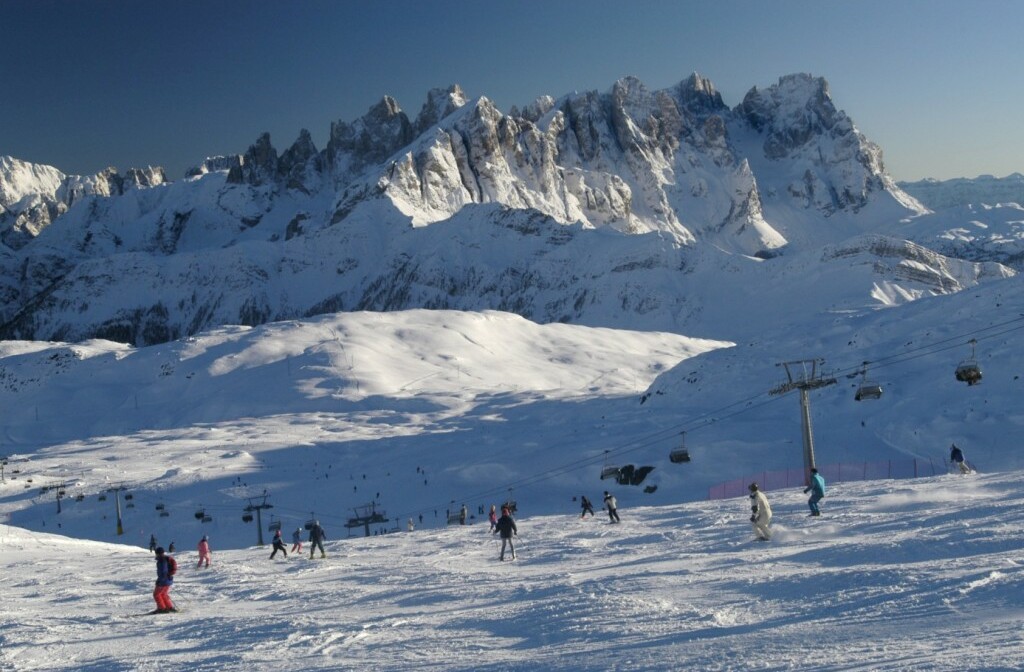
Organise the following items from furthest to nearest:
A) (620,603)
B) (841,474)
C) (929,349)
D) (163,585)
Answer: (929,349) → (841,474) → (163,585) → (620,603)

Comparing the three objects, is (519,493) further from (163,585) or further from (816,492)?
(163,585)

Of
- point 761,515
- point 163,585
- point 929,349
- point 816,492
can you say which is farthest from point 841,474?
point 163,585

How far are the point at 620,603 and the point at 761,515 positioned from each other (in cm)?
629

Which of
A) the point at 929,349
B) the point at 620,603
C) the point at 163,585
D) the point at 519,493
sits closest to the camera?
the point at 620,603

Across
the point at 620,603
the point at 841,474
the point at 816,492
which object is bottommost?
the point at 620,603

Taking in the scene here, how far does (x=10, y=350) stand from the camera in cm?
14100

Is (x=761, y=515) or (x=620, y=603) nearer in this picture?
(x=620, y=603)

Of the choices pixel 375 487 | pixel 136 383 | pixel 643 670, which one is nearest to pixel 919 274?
pixel 136 383

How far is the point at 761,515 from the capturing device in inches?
779

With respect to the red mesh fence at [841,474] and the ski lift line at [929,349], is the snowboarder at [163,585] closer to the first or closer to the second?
the red mesh fence at [841,474]

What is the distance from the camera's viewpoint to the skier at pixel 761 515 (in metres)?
19.6

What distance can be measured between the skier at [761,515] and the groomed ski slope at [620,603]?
0.37m

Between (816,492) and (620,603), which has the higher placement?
(816,492)

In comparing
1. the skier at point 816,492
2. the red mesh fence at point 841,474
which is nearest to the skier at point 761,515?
the skier at point 816,492
